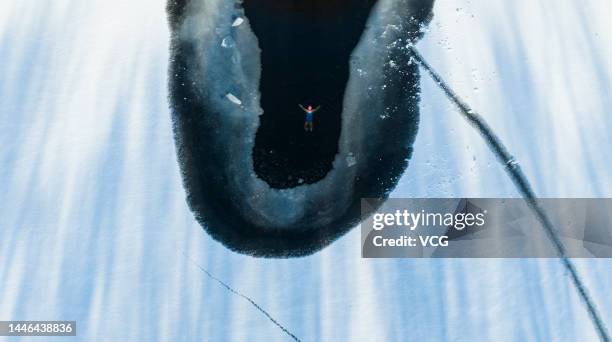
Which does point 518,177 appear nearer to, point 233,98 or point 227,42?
point 233,98

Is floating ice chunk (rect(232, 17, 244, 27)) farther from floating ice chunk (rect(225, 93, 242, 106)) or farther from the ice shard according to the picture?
floating ice chunk (rect(225, 93, 242, 106))

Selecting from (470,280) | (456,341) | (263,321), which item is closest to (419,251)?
(470,280)

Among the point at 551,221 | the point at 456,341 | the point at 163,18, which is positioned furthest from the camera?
the point at 163,18

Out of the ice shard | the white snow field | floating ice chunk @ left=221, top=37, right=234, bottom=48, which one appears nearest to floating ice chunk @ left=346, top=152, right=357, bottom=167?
the ice shard

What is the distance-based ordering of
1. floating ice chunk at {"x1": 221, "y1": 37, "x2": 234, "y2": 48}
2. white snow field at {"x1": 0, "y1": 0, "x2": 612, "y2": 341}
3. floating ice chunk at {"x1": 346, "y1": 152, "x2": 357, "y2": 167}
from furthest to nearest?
floating ice chunk at {"x1": 221, "y1": 37, "x2": 234, "y2": 48} < floating ice chunk at {"x1": 346, "y1": 152, "x2": 357, "y2": 167} < white snow field at {"x1": 0, "y1": 0, "x2": 612, "y2": 341}

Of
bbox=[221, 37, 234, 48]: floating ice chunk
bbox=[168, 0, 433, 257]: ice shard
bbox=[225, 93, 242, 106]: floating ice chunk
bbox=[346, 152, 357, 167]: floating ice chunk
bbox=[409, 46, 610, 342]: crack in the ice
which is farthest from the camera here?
bbox=[221, 37, 234, 48]: floating ice chunk

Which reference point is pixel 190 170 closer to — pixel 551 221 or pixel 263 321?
pixel 263 321

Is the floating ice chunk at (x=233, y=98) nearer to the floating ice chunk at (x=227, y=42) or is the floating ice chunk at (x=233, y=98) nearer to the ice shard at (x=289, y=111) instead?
the ice shard at (x=289, y=111)
